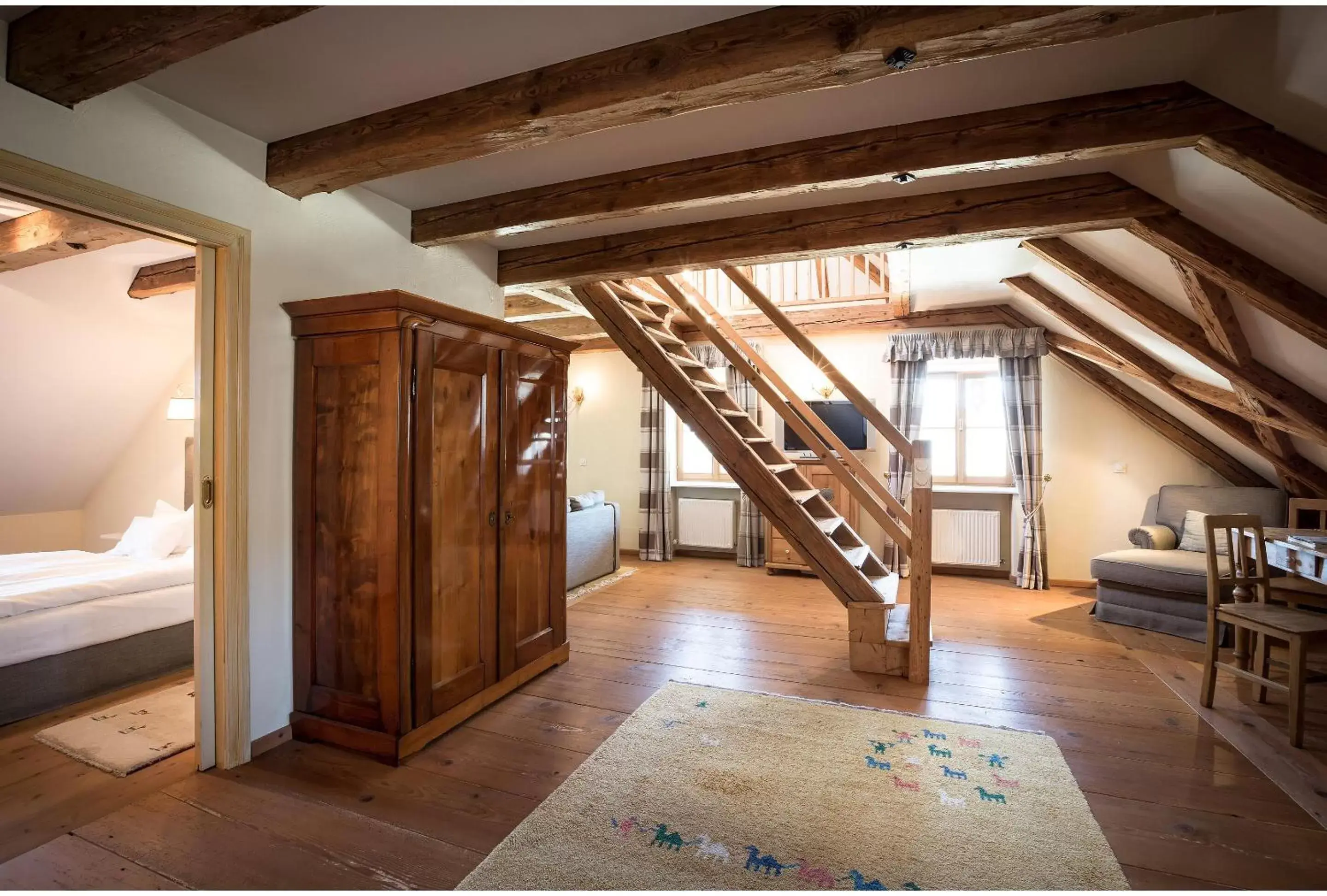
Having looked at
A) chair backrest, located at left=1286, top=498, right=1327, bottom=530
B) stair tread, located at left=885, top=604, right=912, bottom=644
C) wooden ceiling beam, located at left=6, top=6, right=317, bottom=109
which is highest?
wooden ceiling beam, located at left=6, top=6, right=317, bottom=109

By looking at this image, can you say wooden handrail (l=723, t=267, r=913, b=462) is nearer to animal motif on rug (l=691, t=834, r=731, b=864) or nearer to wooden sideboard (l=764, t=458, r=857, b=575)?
wooden sideboard (l=764, t=458, r=857, b=575)

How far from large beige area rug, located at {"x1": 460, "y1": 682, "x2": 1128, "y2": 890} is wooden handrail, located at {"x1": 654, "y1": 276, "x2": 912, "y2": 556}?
1.12m

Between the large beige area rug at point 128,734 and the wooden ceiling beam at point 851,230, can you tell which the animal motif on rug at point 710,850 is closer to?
the large beige area rug at point 128,734

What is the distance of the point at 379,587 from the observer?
2373mm

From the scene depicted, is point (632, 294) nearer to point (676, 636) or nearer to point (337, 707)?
point (676, 636)

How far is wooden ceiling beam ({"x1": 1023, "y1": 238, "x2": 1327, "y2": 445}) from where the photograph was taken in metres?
3.04

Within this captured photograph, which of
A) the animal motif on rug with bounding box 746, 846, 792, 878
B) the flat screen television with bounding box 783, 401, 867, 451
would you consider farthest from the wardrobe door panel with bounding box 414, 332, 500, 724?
the flat screen television with bounding box 783, 401, 867, 451

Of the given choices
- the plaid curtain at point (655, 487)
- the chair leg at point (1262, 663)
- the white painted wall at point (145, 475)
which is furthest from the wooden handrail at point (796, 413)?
the white painted wall at point (145, 475)

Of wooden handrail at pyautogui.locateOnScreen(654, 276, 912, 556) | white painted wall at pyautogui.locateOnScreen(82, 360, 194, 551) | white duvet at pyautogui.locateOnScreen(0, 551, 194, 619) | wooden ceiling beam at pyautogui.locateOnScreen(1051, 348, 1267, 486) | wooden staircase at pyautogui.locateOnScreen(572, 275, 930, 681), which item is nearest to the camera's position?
white duvet at pyautogui.locateOnScreen(0, 551, 194, 619)

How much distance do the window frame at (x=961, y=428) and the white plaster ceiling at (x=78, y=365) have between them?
6135 mm

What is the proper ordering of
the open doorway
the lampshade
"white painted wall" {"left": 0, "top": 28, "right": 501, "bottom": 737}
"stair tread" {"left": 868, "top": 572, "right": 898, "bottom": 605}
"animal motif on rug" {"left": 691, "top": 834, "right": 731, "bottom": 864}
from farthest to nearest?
the lampshade → "stair tread" {"left": 868, "top": 572, "right": 898, "bottom": 605} → the open doorway → "white painted wall" {"left": 0, "top": 28, "right": 501, "bottom": 737} → "animal motif on rug" {"left": 691, "top": 834, "right": 731, "bottom": 864}

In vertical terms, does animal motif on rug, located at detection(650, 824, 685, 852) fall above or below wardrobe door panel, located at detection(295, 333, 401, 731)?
below

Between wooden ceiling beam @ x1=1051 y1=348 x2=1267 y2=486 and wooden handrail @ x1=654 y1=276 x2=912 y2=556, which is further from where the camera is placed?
wooden ceiling beam @ x1=1051 y1=348 x2=1267 y2=486

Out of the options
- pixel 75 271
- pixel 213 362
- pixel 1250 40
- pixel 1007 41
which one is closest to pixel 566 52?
pixel 1007 41
